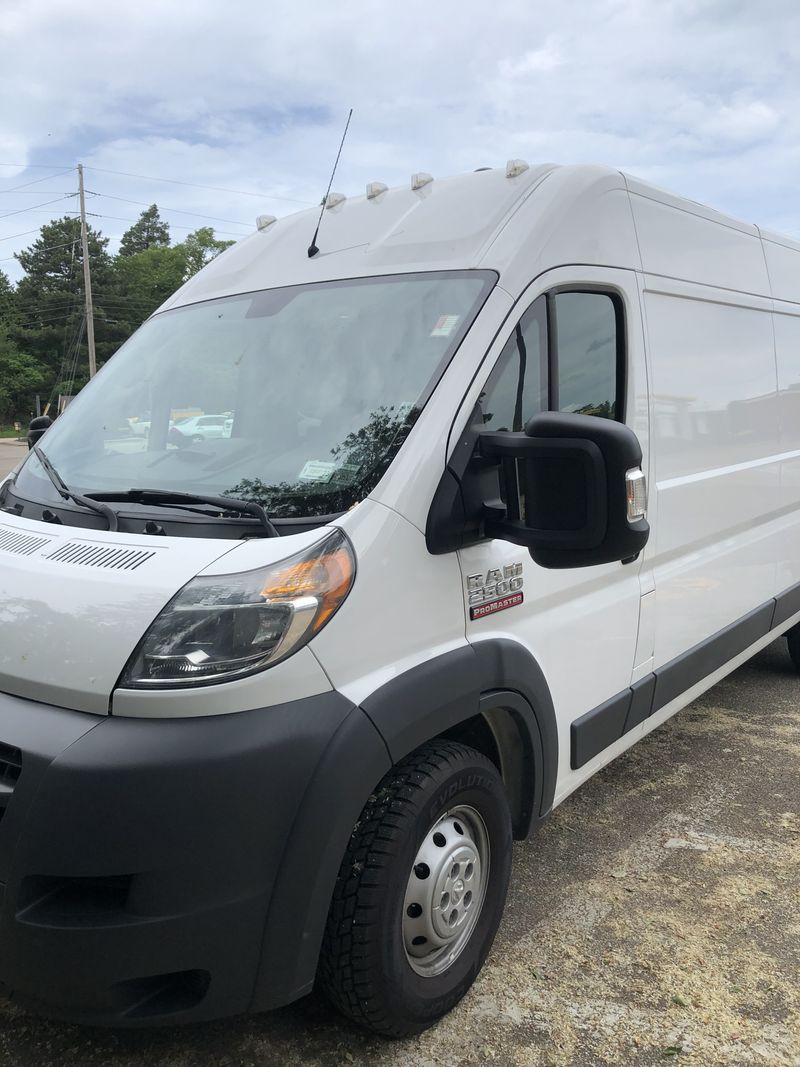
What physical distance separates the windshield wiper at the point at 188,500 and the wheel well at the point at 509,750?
901 millimetres

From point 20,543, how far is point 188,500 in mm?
473

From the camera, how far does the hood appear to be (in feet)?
6.56

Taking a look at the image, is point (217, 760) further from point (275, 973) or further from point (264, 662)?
point (275, 973)

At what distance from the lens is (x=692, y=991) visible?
2.68 meters

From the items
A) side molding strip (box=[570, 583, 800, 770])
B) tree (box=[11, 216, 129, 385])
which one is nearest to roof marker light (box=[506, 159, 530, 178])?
side molding strip (box=[570, 583, 800, 770])

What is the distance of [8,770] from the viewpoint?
1995mm

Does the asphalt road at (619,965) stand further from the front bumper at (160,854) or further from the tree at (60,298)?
the tree at (60,298)

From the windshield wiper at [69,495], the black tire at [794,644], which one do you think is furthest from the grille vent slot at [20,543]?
the black tire at [794,644]

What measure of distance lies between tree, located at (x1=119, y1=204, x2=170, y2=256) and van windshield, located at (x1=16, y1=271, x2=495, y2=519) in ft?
352

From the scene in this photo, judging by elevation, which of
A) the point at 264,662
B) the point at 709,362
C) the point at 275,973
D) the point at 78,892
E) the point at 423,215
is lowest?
the point at 275,973

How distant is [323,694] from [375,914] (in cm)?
58

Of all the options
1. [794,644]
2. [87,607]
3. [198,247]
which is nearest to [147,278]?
[198,247]

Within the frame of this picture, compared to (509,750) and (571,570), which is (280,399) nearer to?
(571,570)

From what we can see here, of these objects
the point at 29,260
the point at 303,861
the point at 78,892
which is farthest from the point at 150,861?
the point at 29,260
